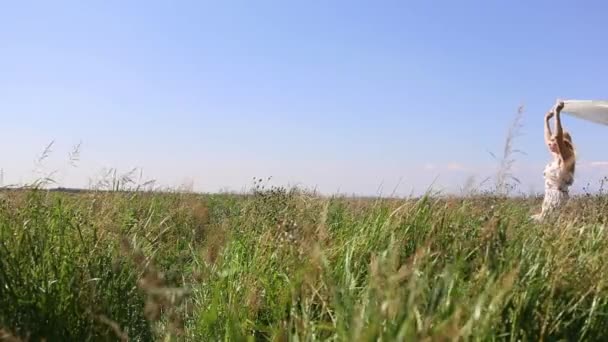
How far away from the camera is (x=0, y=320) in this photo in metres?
2.95

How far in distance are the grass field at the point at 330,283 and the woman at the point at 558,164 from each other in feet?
9.09

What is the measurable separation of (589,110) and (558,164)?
708 millimetres

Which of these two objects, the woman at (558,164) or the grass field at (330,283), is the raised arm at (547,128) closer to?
the woman at (558,164)

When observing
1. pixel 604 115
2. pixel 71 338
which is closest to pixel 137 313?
pixel 71 338

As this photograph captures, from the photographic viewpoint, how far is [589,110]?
755 centimetres

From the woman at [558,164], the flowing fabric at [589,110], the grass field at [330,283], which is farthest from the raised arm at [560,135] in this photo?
the grass field at [330,283]

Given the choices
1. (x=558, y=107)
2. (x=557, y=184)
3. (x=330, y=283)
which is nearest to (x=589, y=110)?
(x=558, y=107)

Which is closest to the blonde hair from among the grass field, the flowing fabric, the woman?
the woman

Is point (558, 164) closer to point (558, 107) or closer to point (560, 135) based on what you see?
point (560, 135)

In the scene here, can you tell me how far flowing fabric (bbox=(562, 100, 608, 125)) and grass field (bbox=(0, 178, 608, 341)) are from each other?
10.4ft

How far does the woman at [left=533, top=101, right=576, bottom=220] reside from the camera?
742cm

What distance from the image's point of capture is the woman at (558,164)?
7.42 m

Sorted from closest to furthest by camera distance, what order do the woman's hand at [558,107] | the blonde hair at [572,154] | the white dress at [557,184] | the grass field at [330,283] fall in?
the grass field at [330,283], the blonde hair at [572,154], the white dress at [557,184], the woman's hand at [558,107]

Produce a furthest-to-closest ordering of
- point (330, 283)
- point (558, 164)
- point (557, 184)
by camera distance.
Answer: point (558, 164), point (557, 184), point (330, 283)
